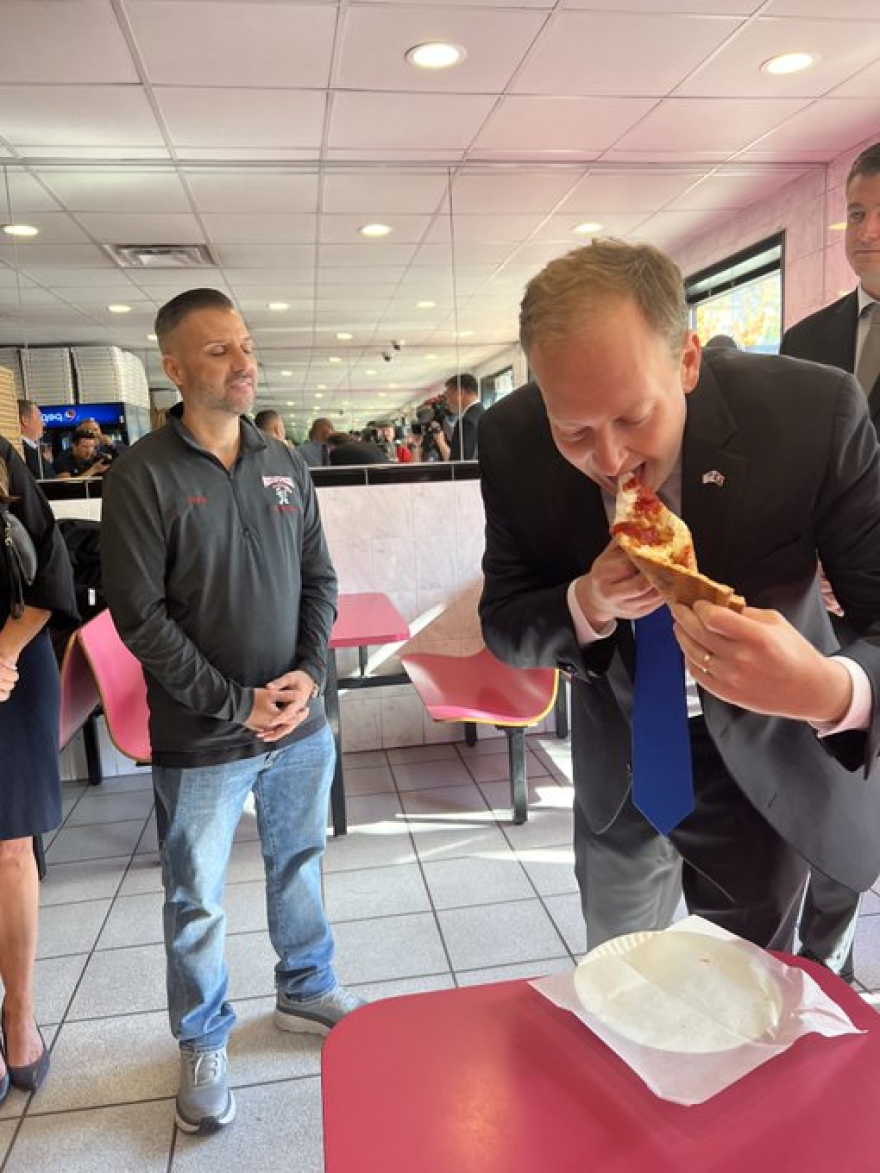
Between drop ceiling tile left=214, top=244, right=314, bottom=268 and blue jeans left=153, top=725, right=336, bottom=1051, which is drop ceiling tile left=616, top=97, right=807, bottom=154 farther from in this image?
blue jeans left=153, top=725, right=336, bottom=1051

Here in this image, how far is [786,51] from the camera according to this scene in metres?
3.74

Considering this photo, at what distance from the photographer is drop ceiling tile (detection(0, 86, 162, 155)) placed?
3752 mm

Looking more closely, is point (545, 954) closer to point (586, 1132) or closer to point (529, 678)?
point (529, 678)

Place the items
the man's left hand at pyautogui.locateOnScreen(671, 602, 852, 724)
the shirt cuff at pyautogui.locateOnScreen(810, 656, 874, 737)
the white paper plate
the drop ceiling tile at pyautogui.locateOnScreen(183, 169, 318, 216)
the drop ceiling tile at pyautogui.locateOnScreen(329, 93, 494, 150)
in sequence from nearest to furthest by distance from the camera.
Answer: the white paper plate < the man's left hand at pyautogui.locateOnScreen(671, 602, 852, 724) < the shirt cuff at pyautogui.locateOnScreen(810, 656, 874, 737) < the drop ceiling tile at pyautogui.locateOnScreen(329, 93, 494, 150) < the drop ceiling tile at pyautogui.locateOnScreen(183, 169, 318, 216)

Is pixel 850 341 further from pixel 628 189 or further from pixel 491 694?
pixel 628 189

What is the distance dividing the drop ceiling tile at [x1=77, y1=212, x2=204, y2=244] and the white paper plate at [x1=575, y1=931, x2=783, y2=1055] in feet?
18.6

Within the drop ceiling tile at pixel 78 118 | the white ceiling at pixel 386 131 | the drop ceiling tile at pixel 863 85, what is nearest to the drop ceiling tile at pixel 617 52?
the white ceiling at pixel 386 131

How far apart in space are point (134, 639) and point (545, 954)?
167 cm

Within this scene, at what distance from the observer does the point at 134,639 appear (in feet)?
6.13

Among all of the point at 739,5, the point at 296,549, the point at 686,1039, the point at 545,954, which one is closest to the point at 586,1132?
the point at 686,1039

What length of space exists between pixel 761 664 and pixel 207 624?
138 cm

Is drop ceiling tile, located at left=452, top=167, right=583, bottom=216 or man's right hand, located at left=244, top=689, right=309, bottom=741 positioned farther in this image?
drop ceiling tile, located at left=452, top=167, right=583, bottom=216

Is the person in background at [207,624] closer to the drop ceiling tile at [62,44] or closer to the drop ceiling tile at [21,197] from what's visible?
the drop ceiling tile at [62,44]

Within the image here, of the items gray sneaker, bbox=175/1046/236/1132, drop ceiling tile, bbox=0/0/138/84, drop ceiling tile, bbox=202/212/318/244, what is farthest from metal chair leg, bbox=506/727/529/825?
drop ceiling tile, bbox=202/212/318/244
